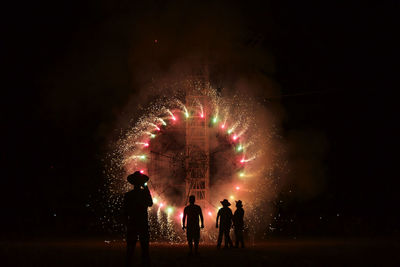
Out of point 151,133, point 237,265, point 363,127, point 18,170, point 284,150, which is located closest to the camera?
point 237,265

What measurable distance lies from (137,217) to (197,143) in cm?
935

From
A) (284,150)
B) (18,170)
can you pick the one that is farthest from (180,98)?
(18,170)

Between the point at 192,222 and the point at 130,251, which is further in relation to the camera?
A: the point at 192,222

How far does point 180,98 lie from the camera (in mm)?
18703

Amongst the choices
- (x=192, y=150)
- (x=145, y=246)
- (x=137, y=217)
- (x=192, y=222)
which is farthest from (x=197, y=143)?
(x=145, y=246)

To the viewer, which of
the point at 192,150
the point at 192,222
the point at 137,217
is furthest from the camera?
the point at 192,150

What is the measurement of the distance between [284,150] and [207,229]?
20.2 feet

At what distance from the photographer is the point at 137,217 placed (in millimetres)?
8852

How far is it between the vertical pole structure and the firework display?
36 millimetres

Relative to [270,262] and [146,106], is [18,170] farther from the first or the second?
[270,262]

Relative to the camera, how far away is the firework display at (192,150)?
59.2ft

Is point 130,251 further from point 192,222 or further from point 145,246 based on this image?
point 192,222

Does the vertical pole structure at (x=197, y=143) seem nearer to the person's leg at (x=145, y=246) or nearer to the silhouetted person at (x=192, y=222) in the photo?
the silhouetted person at (x=192, y=222)

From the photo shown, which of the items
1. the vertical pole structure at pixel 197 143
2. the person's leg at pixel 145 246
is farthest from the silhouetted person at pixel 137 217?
the vertical pole structure at pixel 197 143
